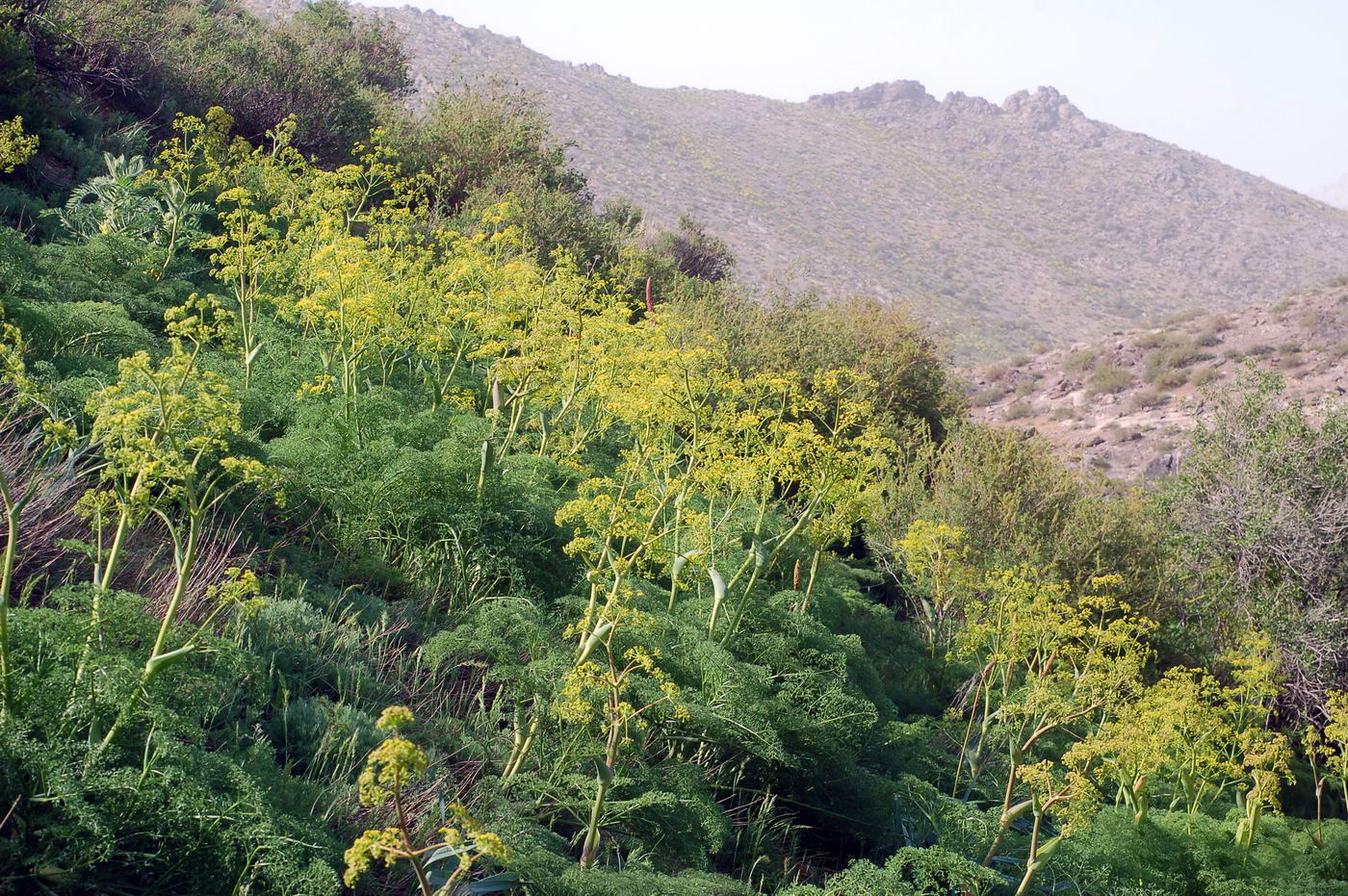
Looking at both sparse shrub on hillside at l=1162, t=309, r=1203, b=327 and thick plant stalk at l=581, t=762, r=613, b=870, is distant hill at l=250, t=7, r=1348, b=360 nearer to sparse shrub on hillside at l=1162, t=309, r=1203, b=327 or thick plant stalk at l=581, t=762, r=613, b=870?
sparse shrub on hillside at l=1162, t=309, r=1203, b=327

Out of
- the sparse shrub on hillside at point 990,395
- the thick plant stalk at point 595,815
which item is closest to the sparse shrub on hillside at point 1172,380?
the sparse shrub on hillside at point 990,395

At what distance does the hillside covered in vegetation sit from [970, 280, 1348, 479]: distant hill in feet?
38.7

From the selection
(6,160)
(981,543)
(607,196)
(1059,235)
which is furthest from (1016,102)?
(6,160)

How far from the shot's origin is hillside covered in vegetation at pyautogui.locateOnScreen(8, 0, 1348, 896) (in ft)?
10.3

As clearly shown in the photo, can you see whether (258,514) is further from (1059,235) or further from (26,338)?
(1059,235)

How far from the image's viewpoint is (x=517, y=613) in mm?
4738

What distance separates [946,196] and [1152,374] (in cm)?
3333

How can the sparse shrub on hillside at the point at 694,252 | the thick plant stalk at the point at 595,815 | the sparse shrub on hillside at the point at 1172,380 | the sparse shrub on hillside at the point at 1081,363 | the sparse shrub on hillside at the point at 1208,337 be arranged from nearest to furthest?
1. the thick plant stalk at the point at 595,815
2. the sparse shrub on hillside at the point at 694,252
3. the sparse shrub on hillside at the point at 1172,380
4. the sparse shrub on hillside at the point at 1208,337
5. the sparse shrub on hillside at the point at 1081,363

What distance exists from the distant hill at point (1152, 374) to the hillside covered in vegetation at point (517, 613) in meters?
11.8

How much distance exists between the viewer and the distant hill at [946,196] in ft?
140

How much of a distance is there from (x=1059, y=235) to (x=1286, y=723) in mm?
51460

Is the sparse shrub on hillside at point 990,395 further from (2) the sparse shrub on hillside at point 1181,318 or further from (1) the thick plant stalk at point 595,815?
(1) the thick plant stalk at point 595,815

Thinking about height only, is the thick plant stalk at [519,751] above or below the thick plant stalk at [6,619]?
below

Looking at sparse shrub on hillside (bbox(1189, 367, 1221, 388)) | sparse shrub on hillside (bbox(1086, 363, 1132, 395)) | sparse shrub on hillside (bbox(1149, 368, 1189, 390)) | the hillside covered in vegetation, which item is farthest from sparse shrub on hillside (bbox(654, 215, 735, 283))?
sparse shrub on hillside (bbox(1189, 367, 1221, 388))
